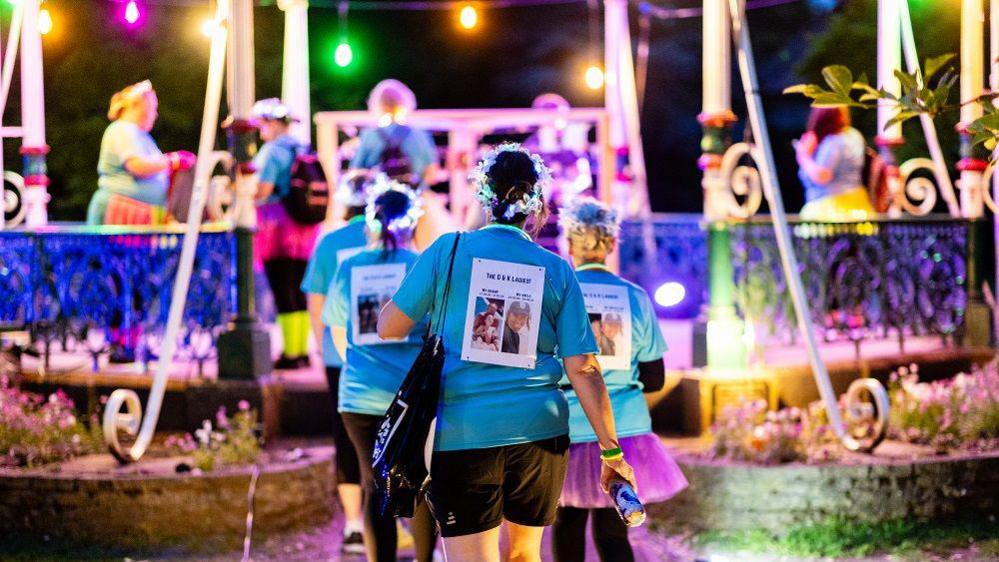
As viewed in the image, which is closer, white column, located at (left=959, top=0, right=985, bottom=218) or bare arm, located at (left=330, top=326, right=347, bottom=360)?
bare arm, located at (left=330, top=326, right=347, bottom=360)

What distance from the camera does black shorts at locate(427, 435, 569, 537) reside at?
4145 mm

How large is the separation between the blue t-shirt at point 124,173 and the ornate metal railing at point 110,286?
0.41 m

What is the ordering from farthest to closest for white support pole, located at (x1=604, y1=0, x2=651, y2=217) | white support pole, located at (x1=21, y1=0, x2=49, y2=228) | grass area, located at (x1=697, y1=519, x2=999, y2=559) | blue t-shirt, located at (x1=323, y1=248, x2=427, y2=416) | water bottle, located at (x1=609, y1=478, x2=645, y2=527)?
white support pole, located at (x1=604, y1=0, x2=651, y2=217)
white support pole, located at (x1=21, y1=0, x2=49, y2=228)
grass area, located at (x1=697, y1=519, x2=999, y2=559)
blue t-shirt, located at (x1=323, y1=248, x2=427, y2=416)
water bottle, located at (x1=609, y1=478, x2=645, y2=527)

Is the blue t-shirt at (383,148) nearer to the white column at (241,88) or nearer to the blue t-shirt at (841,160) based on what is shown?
the white column at (241,88)

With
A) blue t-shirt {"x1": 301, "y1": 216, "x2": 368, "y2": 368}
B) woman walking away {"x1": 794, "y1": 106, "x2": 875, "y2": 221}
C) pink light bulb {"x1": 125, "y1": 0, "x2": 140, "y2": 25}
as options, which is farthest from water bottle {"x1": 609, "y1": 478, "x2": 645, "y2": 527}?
woman walking away {"x1": 794, "y1": 106, "x2": 875, "y2": 221}

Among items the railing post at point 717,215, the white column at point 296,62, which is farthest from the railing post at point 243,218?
the railing post at point 717,215

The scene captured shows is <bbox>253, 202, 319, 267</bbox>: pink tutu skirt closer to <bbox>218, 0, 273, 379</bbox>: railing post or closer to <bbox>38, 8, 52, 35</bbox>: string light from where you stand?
<bbox>218, 0, 273, 379</bbox>: railing post

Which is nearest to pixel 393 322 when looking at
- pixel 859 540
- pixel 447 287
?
pixel 447 287

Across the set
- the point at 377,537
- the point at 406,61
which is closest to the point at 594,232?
the point at 377,537

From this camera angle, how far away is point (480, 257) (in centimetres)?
421

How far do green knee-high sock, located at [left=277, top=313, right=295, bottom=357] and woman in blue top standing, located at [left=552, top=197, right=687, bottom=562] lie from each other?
14.5 feet

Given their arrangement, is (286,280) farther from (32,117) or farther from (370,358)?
(370,358)

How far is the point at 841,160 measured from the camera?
1024 cm

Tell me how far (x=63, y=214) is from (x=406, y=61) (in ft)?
19.3
